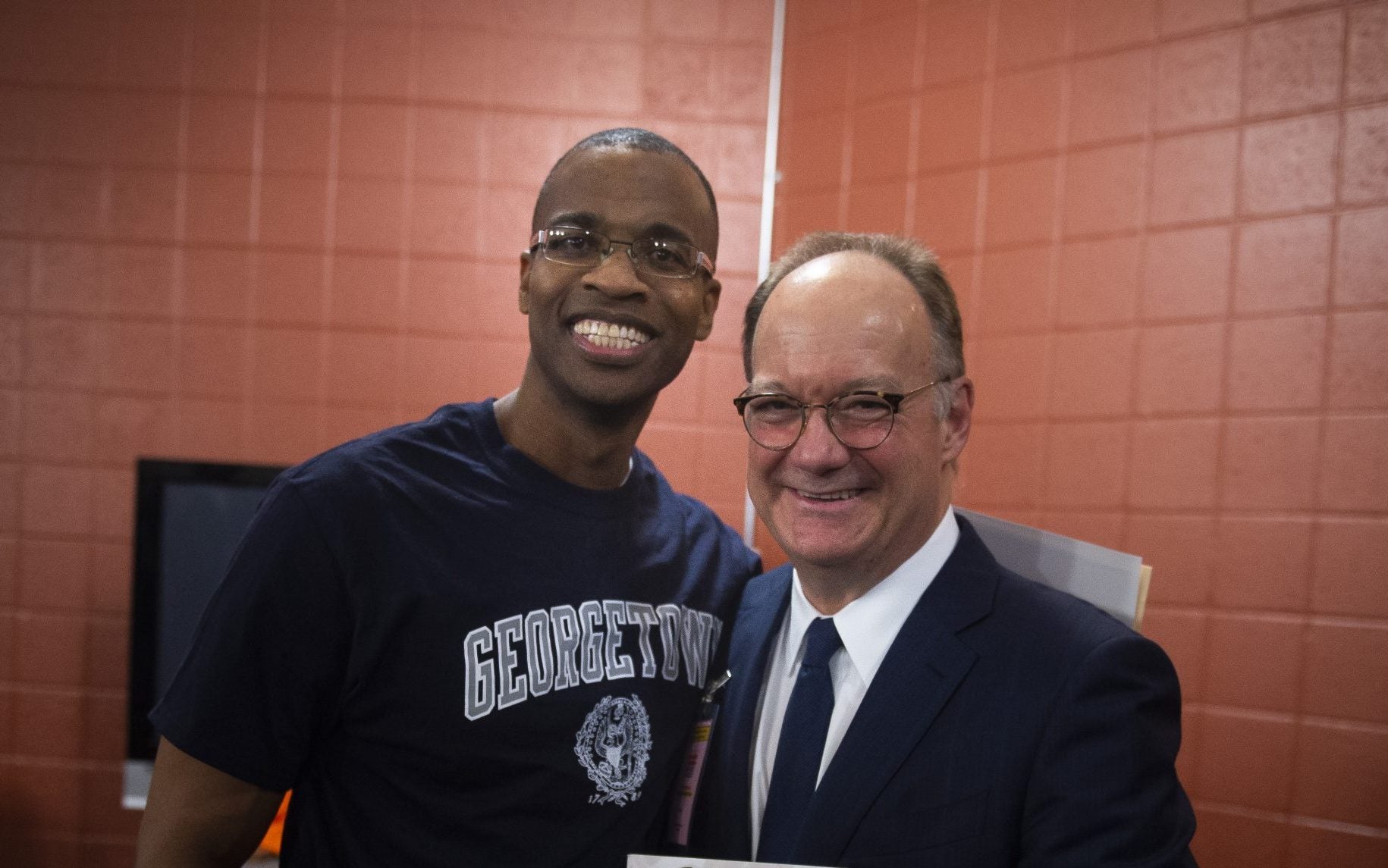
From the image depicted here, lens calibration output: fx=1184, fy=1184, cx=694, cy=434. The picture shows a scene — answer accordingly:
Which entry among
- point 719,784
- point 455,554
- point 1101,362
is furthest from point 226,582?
point 1101,362

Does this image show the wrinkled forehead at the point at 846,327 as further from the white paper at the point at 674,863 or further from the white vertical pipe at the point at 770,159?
the white vertical pipe at the point at 770,159

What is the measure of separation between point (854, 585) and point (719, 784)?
347 millimetres

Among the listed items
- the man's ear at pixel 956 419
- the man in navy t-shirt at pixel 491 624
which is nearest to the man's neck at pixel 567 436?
the man in navy t-shirt at pixel 491 624

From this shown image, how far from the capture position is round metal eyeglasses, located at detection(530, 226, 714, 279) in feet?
5.92

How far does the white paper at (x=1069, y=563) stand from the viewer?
176 centimetres

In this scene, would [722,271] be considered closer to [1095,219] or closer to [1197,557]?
[1095,219]

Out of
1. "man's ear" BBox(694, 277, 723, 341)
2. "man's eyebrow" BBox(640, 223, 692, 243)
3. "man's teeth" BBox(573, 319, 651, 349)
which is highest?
"man's eyebrow" BBox(640, 223, 692, 243)

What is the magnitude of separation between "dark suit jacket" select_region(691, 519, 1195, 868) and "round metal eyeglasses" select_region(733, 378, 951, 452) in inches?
10.2

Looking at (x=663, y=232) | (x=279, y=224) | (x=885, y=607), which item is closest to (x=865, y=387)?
(x=885, y=607)

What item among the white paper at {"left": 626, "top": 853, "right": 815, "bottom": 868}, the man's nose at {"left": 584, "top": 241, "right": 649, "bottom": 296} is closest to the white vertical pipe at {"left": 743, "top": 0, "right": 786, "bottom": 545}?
the man's nose at {"left": 584, "top": 241, "right": 649, "bottom": 296}

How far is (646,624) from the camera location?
1764 mm

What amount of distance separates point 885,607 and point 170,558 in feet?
8.95

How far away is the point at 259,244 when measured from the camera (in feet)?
13.1

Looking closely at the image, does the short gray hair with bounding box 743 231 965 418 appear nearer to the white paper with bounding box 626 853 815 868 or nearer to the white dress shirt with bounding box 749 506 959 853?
the white dress shirt with bounding box 749 506 959 853
